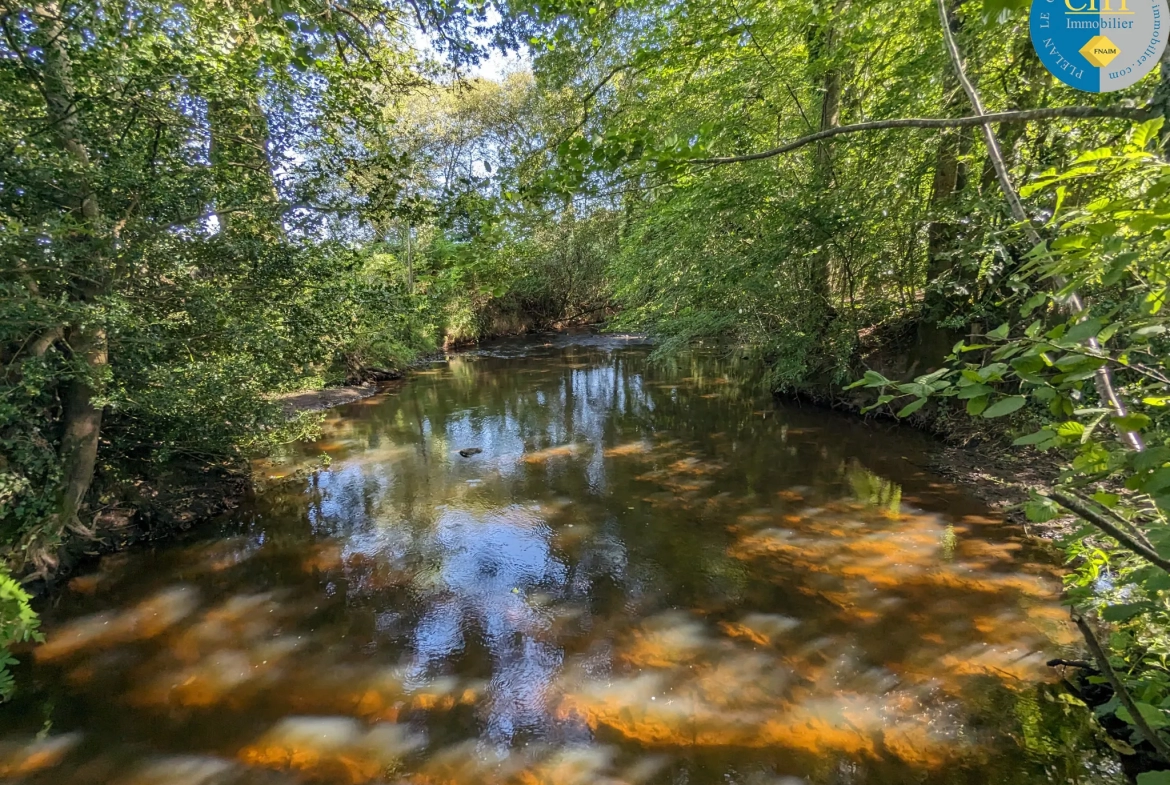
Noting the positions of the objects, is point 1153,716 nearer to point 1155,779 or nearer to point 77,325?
point 1155,779

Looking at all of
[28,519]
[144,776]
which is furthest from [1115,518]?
[28,519]

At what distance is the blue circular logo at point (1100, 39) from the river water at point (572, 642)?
346 cm

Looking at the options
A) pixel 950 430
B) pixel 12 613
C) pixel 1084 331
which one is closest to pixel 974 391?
pixel 1084 331

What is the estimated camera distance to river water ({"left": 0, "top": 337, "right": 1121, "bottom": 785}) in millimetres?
3193

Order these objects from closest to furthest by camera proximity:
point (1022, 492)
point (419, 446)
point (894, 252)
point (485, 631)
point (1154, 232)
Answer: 1. point (1154, 232)
2. point (485, 631)
3. point (1022, 492)
4. point (894, 252)
5. point (419, 446)

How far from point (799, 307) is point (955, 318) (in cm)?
320

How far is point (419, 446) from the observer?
972 cm

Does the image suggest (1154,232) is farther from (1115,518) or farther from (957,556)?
(957,556)

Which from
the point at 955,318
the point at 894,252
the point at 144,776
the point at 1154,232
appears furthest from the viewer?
the point at 894,252

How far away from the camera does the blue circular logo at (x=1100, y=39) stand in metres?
1.60

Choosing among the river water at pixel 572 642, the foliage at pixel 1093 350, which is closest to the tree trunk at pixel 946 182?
the river water at pixel 572 642

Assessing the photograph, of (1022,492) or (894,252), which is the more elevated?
(894,252)

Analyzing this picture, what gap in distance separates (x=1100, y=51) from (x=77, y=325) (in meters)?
6.62

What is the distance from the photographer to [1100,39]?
1667 mm
